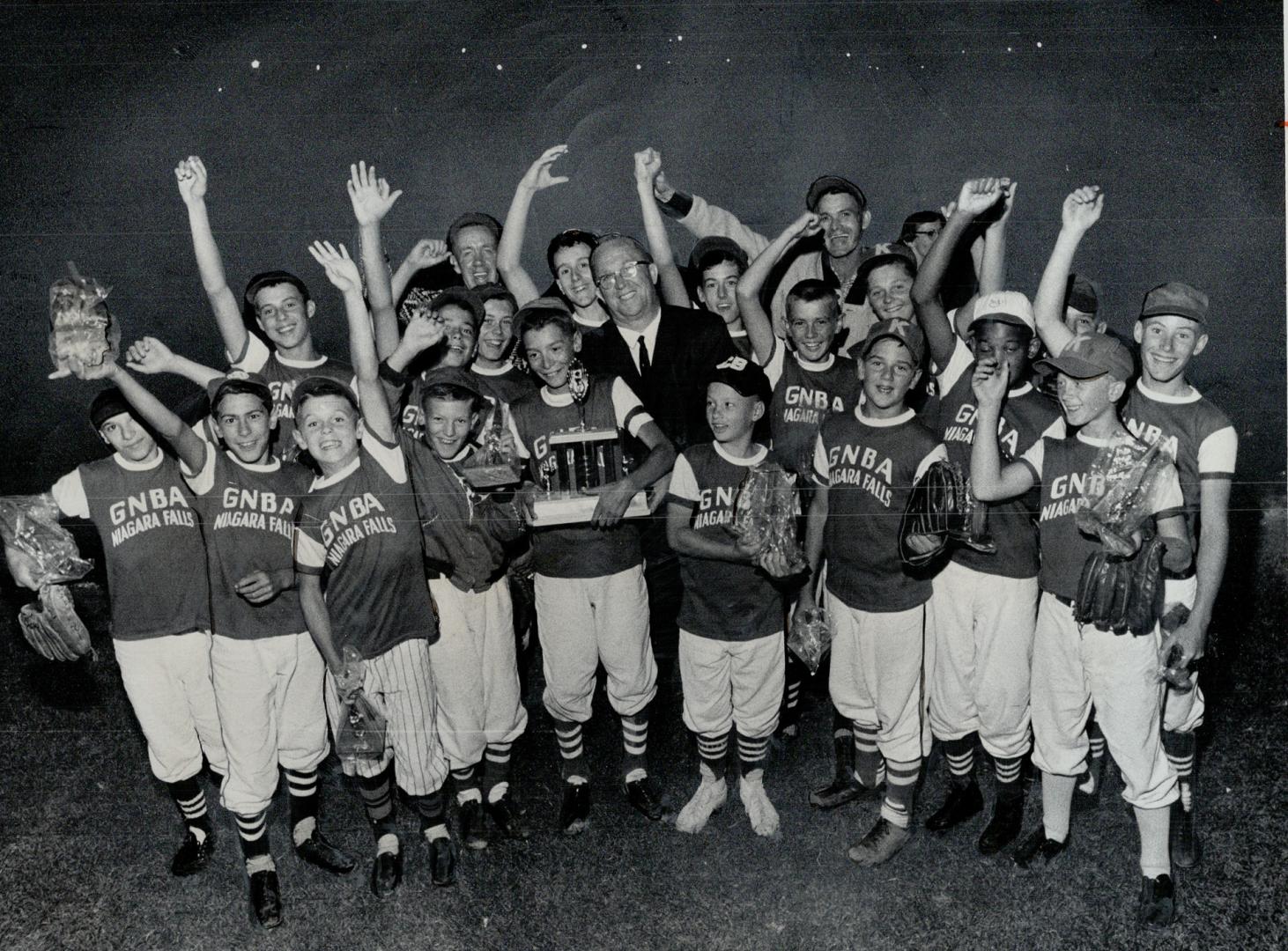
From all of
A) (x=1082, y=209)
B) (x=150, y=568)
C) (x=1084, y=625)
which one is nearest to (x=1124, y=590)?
(x=1084, y=625)

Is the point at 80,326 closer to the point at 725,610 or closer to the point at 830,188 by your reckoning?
the point at 725,610

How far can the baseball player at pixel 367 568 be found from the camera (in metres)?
3.39

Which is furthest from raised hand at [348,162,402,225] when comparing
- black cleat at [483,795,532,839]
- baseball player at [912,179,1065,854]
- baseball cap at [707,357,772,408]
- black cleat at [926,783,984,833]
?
black cleat at [926,783,984,833]

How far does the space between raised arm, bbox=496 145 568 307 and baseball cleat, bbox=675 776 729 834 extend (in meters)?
1.82

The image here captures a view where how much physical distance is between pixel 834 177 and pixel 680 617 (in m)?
1.60

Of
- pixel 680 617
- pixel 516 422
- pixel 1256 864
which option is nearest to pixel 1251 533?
pixel 1256 864

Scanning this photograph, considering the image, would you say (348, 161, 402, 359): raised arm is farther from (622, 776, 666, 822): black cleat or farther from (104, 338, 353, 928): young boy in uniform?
(622, 776, 666, 822): black cleat

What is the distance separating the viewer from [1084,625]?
11.0ft

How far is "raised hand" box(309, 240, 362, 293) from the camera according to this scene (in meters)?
3.37

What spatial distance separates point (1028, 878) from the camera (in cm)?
354

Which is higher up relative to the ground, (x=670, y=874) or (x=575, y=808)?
(x=575, y=808)

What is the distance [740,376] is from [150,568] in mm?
2001

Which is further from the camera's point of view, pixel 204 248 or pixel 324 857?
pixel 324 857

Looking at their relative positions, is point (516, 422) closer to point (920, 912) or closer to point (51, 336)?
point (51, 336)
